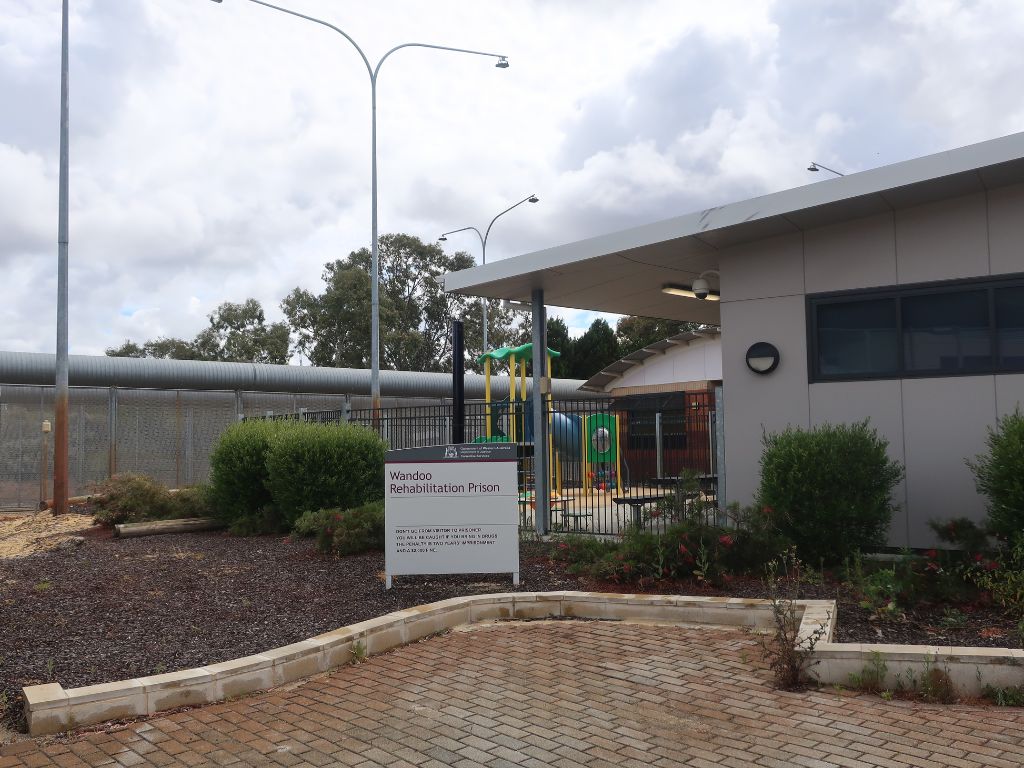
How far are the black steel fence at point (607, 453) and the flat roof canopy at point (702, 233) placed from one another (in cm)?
161

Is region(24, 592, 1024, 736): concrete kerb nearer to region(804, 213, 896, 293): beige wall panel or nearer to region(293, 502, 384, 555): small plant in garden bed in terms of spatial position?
region(293, 502, 384, 555): small plant in garden bed

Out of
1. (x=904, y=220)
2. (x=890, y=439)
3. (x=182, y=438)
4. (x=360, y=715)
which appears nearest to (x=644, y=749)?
(x=360, y=715)

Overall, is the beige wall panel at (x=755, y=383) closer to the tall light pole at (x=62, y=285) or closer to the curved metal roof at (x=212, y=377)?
the tall light pole at (x=62, y=285)

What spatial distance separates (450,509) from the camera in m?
8.48

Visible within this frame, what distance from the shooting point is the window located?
8.53 m

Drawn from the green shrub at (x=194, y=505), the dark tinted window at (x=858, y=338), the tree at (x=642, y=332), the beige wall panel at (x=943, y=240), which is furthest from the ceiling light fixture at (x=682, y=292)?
the tree at (x=642, y=332)

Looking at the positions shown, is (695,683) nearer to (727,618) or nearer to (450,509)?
(727,618)

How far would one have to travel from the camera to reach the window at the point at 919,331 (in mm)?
8531

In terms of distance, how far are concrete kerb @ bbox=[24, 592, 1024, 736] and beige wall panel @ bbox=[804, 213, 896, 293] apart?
12.5 ft

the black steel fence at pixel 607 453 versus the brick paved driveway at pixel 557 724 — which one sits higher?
the black steel fence at pixel 607 453

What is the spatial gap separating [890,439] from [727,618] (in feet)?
9.97

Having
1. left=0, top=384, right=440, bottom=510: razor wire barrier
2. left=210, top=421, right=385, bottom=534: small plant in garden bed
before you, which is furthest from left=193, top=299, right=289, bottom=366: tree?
left=210, top=421, right=385, bottom=534: small plant in garden bed

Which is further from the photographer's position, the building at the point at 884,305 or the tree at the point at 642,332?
the tree at the point at 642,332

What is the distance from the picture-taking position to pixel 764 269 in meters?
9.99
